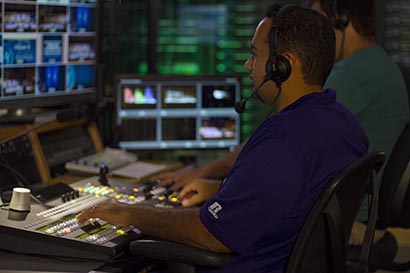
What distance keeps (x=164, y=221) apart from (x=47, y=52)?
39.8 inches

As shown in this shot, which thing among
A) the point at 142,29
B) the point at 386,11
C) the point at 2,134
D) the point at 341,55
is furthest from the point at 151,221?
the point at 386,11

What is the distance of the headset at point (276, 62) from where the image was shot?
1.85 metres

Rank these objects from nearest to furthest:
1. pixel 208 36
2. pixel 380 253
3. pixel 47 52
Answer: pixel 380 253, pixel 47 52, pixel 208 36

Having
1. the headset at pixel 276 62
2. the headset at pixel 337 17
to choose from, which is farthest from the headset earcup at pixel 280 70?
the headset at pixel 337 17

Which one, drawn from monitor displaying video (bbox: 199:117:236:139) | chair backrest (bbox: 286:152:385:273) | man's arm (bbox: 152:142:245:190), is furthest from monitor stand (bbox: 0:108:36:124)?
chair backrest (bbox: 286:152:385:273)

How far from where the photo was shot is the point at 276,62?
6.07ft

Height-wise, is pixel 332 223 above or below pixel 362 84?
below

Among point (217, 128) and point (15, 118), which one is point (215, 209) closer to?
point (15, 118)

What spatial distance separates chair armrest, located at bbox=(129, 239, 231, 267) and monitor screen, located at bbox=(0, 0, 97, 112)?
0.83 meters

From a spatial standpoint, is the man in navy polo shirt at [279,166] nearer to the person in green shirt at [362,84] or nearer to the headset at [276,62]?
the headset at [276,62]

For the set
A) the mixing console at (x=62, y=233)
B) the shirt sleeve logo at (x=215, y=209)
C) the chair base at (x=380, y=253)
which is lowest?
the chair base at (x=380, y=253)

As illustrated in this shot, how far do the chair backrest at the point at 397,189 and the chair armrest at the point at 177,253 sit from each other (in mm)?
845

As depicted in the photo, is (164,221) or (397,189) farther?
(397,189)

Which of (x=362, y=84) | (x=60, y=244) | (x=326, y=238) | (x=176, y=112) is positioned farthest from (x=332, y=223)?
(x=176, y=112)
